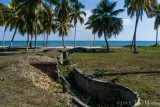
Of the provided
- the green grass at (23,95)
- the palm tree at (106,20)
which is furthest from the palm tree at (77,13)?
the green grass at (23,95)

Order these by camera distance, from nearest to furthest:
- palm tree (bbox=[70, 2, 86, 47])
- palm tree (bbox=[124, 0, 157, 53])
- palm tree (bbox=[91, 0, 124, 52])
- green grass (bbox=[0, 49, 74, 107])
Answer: green grass (bbox=[0, 49, 74, 107]) → palm tree (bbox=[124, 0, 157, 53]) → palm tree (bbox=[91, 0, 124, 52]) → palm tree (bbox=[70, 2, 86, 47])

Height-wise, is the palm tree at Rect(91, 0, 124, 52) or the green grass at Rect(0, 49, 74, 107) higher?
the palm tree at Rect(91, 0, 124, 52)

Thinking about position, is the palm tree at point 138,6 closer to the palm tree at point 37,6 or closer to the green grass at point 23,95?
the palm tree at point 37,6

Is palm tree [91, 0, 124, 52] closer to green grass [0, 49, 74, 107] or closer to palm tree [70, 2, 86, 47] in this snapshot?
palm tree [70, 2, 86, 47]

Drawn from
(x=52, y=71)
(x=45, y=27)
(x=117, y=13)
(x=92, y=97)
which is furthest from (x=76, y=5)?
(x=92, y=97)

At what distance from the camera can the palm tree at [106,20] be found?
2208cm

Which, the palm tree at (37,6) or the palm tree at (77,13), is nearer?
the palm tree at (37,6)

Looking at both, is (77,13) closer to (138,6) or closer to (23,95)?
(138,6)

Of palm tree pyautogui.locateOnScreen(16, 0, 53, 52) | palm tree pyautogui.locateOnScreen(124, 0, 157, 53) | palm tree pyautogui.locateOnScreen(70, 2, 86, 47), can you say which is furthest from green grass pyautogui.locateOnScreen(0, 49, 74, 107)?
palm tree pyautogui.locateOnScreen(70, 2, 86, 47)

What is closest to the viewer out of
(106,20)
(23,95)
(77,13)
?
(23,95)

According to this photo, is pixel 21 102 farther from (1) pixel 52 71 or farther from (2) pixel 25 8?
(2) pixel 25 8

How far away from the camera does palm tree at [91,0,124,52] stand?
22.1m

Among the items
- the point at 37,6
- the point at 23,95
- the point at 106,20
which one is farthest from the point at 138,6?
the point at 23,95

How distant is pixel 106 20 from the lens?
73.7ft
